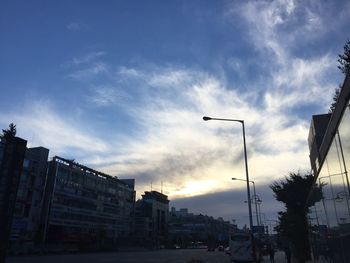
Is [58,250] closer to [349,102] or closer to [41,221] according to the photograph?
[41,221]

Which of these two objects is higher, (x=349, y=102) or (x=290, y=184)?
(x=290, y=184)

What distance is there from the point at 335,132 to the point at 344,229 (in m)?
3.48

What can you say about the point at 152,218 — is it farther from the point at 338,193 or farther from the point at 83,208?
the point at 338,193

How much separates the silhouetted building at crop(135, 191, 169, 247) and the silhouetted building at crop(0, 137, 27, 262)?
424 feet

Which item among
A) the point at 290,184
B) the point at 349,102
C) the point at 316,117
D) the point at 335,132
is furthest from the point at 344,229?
the point at 316,117

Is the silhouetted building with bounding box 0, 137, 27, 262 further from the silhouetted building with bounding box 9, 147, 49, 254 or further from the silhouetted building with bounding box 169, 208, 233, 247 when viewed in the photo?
the silhouetted building with bounding box 169, 208, 233, 247

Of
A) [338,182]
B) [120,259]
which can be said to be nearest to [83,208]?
[120,259]

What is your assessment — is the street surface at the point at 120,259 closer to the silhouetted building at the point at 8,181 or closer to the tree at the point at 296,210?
the tree at the point at 296,210

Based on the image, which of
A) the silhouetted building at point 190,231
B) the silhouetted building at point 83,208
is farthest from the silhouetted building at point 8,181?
the silhouetted building at point 190,231

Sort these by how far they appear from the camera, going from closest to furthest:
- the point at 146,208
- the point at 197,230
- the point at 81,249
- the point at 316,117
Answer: the point at 316,117 → the point at 81,249 → the point at 146,208 → the point at 197,230

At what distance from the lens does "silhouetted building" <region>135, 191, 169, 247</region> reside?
14725cm

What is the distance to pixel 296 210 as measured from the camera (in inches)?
1634

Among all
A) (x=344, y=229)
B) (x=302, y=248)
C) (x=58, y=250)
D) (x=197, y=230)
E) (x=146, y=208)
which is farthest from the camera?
(x=197, y=230)

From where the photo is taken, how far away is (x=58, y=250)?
285 ft
